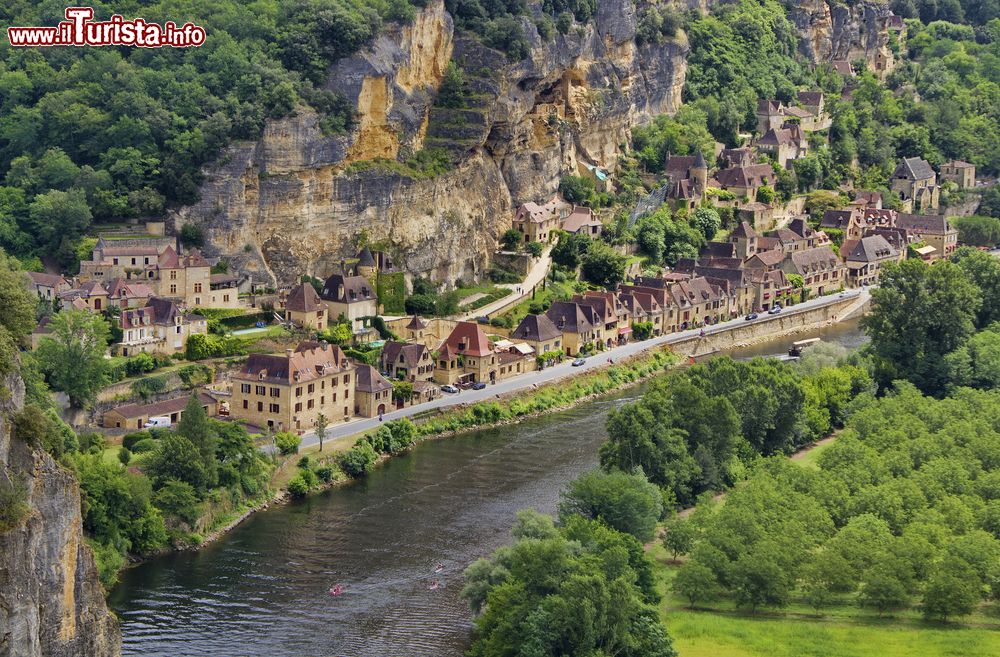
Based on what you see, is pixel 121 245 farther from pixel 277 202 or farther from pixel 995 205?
pixel 995 205

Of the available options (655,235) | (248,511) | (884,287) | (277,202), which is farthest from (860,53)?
(248,511)

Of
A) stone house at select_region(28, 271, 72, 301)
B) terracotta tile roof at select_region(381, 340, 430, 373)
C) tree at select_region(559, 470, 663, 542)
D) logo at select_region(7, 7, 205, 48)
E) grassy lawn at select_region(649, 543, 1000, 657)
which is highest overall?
logo at select_region(7, 7, 205, 48)

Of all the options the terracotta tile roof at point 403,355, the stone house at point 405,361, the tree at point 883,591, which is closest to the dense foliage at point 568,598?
the tree at point 883,591

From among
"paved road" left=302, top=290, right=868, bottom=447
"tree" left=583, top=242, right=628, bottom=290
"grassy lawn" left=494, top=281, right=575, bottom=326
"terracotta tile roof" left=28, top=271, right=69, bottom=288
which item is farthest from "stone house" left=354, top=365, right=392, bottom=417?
"tree" left=583, top=242, right=628, bottom=290

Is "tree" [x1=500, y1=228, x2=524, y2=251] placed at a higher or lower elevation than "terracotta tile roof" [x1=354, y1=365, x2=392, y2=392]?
higher

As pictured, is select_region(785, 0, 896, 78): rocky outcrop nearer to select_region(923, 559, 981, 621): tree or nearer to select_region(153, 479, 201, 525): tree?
select_region(153, 479, 201, 525): tree

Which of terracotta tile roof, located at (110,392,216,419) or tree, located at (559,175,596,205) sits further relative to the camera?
tree, located at (559,175,596,205)

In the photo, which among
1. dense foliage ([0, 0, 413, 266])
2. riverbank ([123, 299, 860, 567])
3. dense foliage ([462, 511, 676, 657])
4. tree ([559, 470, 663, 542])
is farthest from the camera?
dense foliage ([0, 0, 413, 266])

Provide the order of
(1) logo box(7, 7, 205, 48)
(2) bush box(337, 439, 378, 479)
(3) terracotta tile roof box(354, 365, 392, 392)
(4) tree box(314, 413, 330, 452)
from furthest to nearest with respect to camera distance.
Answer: (1) logo box(7, 7, 205, 48) < (3) terracotta tile roof box(354, 365, 392, 392) < (4) tree box(314, 413, 330, 452) < (2) bush box(337, 439, 378, 479)
